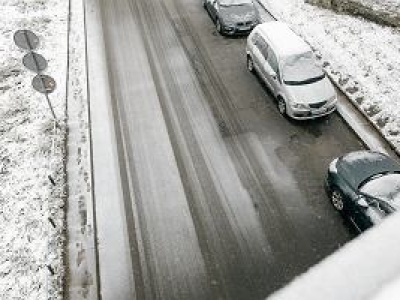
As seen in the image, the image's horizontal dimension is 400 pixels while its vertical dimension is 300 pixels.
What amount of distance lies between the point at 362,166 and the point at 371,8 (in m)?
11.8

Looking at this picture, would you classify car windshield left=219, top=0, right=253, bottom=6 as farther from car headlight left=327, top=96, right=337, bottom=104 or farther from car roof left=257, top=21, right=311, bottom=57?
car headlight left=327, top=96, right=337, bottom=104

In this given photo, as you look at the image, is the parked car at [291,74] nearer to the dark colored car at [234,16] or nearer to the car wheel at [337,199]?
the dark colored car at [234,16]

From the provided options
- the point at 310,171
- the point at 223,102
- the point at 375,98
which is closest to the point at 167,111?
the point at 223,102

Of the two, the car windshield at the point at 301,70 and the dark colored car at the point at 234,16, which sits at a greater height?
the car windshield at the point at 301,70

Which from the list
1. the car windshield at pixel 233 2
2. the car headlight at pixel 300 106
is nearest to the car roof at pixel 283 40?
the car headlight at pixel 300 106

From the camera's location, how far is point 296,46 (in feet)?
50.3

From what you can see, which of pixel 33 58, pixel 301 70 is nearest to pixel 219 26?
pixel 301 70

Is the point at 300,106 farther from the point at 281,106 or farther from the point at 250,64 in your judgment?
the point at 250,64

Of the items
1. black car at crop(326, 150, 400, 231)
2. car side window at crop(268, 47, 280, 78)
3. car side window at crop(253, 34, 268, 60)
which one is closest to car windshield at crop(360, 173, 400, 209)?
black car at crop(326, 150, 400, 231)

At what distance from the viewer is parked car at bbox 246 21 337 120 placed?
14.3 m

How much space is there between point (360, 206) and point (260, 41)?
7.78m

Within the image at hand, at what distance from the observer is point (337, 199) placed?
38.2 feet

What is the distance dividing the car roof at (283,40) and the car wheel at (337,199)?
5.46 metres

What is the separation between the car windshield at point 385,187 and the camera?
34.0ft
